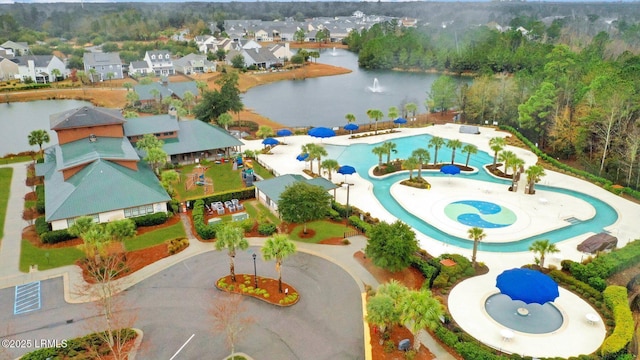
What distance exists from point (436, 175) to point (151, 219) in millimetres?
29086

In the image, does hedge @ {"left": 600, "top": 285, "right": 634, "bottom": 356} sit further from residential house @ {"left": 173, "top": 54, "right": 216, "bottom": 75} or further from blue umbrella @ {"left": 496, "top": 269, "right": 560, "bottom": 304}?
residential house @ {"left": 173, "top": 54, "right": 216, "bottom": 75}

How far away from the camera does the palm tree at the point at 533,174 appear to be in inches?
1686

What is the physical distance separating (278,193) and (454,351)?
812 inches

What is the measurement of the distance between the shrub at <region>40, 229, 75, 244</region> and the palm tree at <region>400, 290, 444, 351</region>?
85.0 feet

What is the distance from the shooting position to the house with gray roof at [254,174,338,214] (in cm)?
3981

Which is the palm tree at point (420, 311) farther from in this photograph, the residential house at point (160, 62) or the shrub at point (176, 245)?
the residential house at point (160, 62)

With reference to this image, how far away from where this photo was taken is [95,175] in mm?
38250

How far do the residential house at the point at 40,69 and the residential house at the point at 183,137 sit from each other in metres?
66.3

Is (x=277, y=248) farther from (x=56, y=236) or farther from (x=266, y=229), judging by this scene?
A: (x=56, y=236)

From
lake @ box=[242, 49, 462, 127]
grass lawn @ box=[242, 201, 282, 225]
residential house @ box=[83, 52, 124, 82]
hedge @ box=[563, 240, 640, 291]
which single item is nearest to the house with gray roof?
grass lawn @ box=[242, 201, 282, 225]

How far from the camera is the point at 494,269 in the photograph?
31.5m

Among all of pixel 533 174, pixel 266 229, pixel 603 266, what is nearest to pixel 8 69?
pixel 266 229

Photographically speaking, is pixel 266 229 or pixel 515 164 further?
pixel 515 164

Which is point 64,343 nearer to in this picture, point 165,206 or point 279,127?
point 165,206
